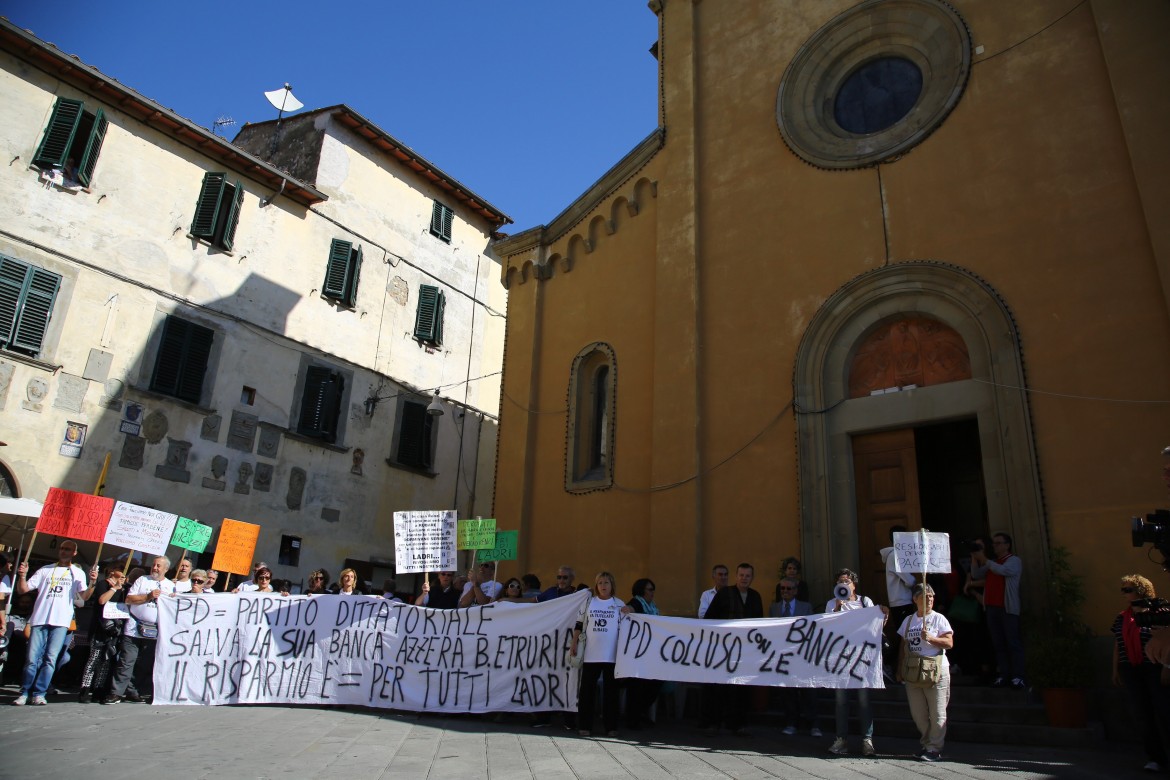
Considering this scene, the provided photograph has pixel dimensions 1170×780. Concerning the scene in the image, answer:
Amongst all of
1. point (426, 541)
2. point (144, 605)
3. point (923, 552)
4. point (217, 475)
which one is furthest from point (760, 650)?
point (217, 475)

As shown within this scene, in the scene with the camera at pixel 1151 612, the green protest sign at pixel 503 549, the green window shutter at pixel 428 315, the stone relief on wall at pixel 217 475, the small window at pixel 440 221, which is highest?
the small window at pixel 440 221

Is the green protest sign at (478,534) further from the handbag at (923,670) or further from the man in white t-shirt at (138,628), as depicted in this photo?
the handbag at (923,670)

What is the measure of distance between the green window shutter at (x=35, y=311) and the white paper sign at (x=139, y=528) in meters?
5.86

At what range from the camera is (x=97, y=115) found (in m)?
16.1

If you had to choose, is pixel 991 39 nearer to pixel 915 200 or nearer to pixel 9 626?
pixel 915 200

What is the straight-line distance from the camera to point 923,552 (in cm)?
747

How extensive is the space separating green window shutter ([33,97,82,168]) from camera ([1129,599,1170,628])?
57.7 ft

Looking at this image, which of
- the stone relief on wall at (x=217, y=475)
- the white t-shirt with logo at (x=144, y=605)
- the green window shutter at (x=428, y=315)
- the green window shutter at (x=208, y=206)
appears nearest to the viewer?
the white t-shirt with logo at (x=144, y=605)

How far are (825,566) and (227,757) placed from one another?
279 inches

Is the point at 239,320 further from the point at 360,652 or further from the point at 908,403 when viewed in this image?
the point at 908,403

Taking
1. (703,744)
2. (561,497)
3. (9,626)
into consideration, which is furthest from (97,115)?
(703,744)

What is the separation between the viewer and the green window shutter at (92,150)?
15609 millimetres

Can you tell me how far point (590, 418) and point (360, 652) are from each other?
243 inches

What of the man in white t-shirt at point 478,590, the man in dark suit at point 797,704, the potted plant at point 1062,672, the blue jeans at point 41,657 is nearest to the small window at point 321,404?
the man in white t-shirt at point 478,590
